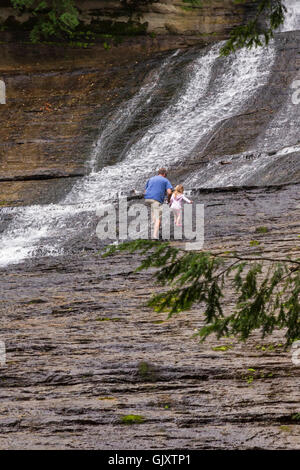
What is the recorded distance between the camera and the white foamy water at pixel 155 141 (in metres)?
13.4

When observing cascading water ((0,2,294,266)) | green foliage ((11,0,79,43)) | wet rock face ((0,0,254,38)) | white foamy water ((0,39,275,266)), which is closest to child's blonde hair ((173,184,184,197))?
cascading water ((0,2,294,266))

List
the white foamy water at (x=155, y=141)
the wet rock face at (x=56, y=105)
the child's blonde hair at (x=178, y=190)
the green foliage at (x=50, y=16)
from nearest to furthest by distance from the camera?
1. the child's blonde hair at (x=178, y=190)
2. the white foamy water at (x=155, y=141)
3. the wet rock face at (x=56, y=105)
4. the green foliage at (x=50, y=16)

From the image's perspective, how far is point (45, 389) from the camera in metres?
6.83

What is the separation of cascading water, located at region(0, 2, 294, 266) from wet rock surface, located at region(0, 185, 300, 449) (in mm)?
3279

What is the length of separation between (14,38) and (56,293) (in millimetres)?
17931

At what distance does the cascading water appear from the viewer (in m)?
13.5

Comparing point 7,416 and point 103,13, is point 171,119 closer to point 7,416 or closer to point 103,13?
point 103,13

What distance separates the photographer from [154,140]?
61.2 feet

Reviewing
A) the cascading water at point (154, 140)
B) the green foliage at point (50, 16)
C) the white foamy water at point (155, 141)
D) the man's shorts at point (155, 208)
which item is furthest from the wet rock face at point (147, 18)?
the man's shorts at point (155, 208)

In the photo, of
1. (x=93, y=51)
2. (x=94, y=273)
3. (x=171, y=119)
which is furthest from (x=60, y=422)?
(x=93, y=51)

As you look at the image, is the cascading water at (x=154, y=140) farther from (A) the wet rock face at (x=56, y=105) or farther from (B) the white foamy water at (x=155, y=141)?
(A) the wet rock face at (x=56, y=105)

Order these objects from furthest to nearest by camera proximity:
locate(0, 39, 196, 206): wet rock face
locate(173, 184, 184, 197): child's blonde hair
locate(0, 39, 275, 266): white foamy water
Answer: locate(0, 39, 196, 206): wet rock face → locate(0, 39, 275, 266): white foamy water → locate(173, 184, 184, 197): child's blonde hair

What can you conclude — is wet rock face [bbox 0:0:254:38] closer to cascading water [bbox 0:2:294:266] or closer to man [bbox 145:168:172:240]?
cascading water [bbox 0:2:294:266]

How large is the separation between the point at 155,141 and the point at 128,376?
12469mm
